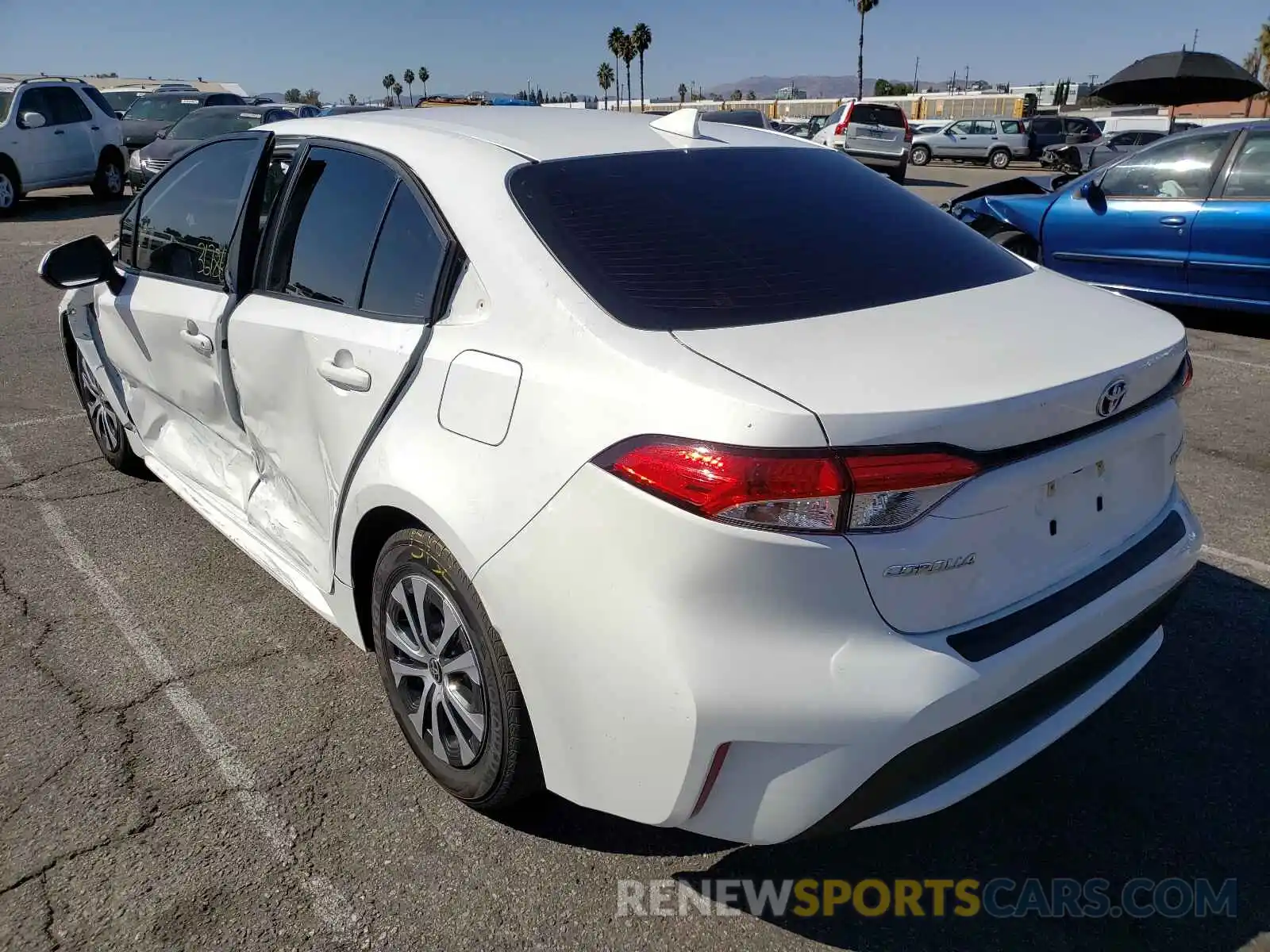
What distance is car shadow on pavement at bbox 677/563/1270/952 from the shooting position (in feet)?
7.25

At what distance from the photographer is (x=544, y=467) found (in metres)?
2.02

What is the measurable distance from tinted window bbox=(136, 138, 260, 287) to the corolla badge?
2.51 metres

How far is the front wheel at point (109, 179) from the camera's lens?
1719 cm

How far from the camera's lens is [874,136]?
21.9 metres

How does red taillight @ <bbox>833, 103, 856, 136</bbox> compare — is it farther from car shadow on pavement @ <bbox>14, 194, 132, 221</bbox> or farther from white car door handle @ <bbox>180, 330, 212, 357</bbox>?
white car door handle @ <bbox>180, 330, 212, 357</bbox>

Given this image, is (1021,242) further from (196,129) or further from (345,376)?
(196,129)

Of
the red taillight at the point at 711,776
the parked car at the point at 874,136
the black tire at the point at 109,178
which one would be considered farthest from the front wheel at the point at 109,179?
the red taillight at the point at 711,776

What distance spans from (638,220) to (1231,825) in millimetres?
2087

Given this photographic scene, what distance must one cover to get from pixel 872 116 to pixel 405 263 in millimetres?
21617

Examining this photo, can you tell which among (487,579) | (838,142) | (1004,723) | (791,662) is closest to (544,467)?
(487,579)

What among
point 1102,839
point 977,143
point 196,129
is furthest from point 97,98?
point 977,143

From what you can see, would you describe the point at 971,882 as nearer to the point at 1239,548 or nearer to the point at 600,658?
the point at 600,658

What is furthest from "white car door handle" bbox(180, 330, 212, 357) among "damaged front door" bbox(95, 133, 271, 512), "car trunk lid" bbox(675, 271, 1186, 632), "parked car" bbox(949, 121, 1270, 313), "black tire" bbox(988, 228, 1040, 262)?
"parked car" bbox(949, 121, 1270, 313)

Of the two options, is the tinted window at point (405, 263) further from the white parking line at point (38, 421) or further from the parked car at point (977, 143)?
the parked car at point (977, 143)
